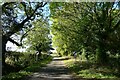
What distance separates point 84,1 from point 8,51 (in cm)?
1151

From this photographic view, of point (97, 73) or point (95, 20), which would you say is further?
point (95, 20)

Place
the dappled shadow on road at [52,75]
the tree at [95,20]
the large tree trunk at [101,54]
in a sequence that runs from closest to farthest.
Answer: the dappled shadow on road at [52,75] < the tree at [95,20] < the large tree trunk at [101,54]

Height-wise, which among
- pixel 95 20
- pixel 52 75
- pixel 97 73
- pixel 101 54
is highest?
pixel 95 20

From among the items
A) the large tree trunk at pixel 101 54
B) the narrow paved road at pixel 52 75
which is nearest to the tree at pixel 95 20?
the large tree trunk at pixel 101 54

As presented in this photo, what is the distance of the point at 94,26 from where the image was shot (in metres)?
27.5

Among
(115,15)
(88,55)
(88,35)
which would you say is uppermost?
(115,15)

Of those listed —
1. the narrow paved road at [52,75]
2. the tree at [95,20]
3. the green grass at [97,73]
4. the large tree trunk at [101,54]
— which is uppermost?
the tree at [95,20]

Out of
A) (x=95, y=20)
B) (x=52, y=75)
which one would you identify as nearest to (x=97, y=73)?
(x=52, y=75)

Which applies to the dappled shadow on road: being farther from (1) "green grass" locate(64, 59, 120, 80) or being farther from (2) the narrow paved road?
(1) "green grass" locate(64, 59, 120, 80)

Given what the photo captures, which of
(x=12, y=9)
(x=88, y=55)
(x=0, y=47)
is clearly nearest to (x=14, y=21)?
(x=12, y=9)

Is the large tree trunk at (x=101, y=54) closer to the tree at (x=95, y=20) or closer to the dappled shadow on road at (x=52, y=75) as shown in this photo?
the tree at (x=95, y=20)

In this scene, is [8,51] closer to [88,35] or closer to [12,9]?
[12,9]

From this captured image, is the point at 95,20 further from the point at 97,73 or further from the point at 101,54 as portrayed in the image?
the point at 97,73

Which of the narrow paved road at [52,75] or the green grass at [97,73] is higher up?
the green grass at [97,73]
